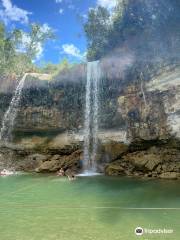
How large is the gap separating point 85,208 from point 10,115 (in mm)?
15579

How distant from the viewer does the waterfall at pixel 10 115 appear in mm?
25250

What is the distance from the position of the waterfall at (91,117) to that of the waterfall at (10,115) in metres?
5.27

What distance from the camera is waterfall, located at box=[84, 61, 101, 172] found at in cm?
2247

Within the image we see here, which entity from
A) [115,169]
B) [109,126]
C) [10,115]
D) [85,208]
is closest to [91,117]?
[109,126]

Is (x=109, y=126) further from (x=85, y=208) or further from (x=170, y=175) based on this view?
(x=85, y=208)

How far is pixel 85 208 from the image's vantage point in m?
11.4

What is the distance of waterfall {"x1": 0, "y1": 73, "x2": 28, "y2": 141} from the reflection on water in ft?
25.0

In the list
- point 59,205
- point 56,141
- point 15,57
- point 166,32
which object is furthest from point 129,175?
point 15,57

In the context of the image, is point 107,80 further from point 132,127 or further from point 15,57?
point 15,57

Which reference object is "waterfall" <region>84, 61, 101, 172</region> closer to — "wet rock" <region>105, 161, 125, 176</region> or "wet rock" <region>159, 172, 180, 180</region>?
"wet rock" <region>105, 161, 125, 176</region>

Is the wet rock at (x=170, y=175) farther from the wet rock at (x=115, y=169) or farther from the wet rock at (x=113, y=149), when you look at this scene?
the wet rock at (x=113, y=149)

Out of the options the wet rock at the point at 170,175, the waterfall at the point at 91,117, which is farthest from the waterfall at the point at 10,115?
the wet rock at the point at 170,175

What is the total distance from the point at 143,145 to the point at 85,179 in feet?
13.8

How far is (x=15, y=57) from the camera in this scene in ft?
128
